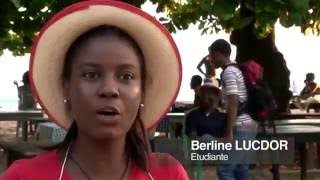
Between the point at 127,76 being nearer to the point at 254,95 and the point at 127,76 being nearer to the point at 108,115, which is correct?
the point at 108,115

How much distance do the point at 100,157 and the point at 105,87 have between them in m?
0.16

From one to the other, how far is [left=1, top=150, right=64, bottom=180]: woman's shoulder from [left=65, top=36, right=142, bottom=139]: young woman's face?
3.9 inches

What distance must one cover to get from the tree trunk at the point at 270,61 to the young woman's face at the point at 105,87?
9.46 metres

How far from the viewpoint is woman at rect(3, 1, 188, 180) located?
1.42 metres

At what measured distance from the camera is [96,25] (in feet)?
4.95

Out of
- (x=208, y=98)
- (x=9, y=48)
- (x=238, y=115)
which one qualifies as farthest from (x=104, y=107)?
(x=9, y=48)

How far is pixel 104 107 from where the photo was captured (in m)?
1.38

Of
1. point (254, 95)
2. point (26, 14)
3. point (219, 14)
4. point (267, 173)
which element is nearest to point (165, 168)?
point (219, 14)

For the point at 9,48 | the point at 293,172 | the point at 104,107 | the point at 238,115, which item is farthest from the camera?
the point at 293,172

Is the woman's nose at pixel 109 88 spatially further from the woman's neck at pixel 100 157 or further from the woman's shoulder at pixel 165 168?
the woman's shoulder at pixel 165 168

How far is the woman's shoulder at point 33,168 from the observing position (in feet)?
4.81

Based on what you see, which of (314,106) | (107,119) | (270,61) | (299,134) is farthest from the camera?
(314,106)

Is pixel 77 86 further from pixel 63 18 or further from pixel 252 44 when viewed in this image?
pixel 252 44

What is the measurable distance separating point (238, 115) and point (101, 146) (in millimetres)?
5337
